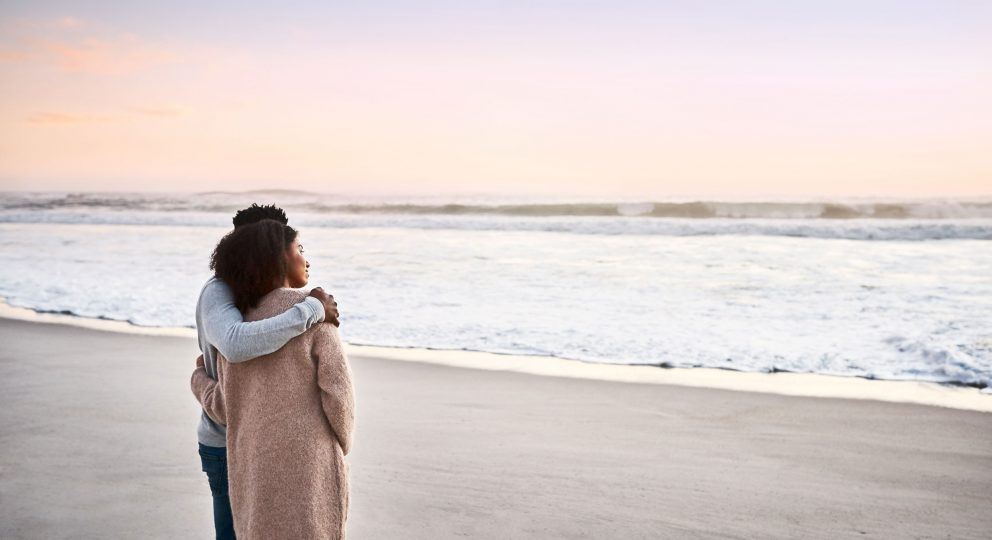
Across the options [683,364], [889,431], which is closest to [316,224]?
[683,364]

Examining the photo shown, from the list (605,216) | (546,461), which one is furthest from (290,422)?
(605,216)

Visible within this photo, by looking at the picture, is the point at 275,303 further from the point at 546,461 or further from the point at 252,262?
the point at 546,461

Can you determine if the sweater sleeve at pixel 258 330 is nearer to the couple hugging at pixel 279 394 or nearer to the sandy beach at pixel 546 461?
the couple hugging at pixel 279 394

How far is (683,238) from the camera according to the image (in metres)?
22.4

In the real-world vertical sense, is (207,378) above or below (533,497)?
above

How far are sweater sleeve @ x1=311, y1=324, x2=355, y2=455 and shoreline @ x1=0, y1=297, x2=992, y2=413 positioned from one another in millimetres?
4347

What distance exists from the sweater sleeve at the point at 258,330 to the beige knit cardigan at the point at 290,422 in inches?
2.2

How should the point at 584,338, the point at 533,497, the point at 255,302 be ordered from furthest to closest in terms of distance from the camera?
the point at 584,338 → the point at 533,497 → the point at 255,302

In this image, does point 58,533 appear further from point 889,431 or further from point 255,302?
point 889,431

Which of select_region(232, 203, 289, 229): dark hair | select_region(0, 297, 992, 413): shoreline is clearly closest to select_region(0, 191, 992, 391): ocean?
select_region(0, 297, 992, 413): shoreline

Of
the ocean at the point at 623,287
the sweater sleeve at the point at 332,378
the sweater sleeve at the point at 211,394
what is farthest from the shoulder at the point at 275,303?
the ocean at the point at 623,287

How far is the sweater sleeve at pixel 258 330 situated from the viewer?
2.10 meters

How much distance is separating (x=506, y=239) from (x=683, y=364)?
15.3m

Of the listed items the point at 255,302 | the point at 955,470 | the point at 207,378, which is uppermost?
the point at 255,302
